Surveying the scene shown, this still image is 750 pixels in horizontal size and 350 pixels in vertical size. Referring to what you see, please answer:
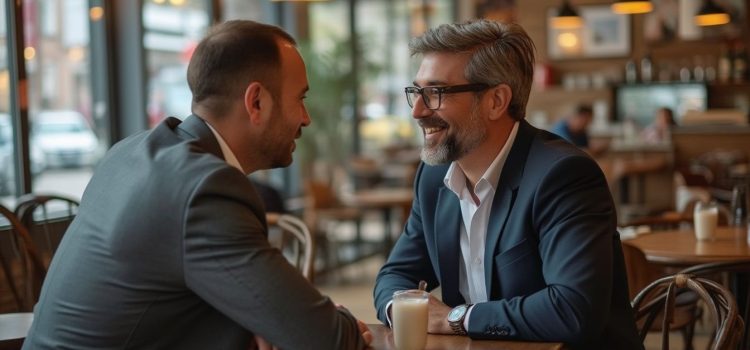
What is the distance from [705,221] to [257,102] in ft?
8.44

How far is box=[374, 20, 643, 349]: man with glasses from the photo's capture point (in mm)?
1971

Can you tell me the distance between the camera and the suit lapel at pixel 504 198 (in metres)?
2.14

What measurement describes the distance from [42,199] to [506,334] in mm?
2464

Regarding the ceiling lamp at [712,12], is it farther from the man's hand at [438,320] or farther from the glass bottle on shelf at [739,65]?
the man's hand at [438,320]

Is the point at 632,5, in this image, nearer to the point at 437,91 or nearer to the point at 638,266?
the point at 638,266

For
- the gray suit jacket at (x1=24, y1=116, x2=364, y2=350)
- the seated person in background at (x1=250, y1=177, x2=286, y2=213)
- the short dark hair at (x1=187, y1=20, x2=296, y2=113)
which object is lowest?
the seated person in background at (x1=250, y1=177, x2=286, y2=213)

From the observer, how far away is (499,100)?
2270mm

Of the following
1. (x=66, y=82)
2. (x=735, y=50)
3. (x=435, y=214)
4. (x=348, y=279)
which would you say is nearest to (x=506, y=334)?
(x=435, y=214)

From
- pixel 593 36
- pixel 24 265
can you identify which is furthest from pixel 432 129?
pixel 593 36

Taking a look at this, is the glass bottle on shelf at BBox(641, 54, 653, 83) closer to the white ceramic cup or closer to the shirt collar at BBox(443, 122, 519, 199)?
the white ceramic cup

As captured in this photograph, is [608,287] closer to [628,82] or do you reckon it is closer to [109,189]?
[109,189]

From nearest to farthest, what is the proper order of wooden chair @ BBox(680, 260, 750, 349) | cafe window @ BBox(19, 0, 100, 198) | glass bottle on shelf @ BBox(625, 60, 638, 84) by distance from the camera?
wooden chair @ BBox(680, 260, 750, 349)
cafe window @ BBox(19, 0, 100, 198)
glass bottle on shelf @ BBox(625, 60, 638, 84)

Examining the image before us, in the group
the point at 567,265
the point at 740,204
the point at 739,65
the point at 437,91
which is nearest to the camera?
the point at 567,265

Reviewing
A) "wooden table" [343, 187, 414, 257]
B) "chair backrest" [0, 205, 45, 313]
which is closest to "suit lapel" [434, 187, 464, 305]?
"chair backrest" [0, 205, 45, 313]
